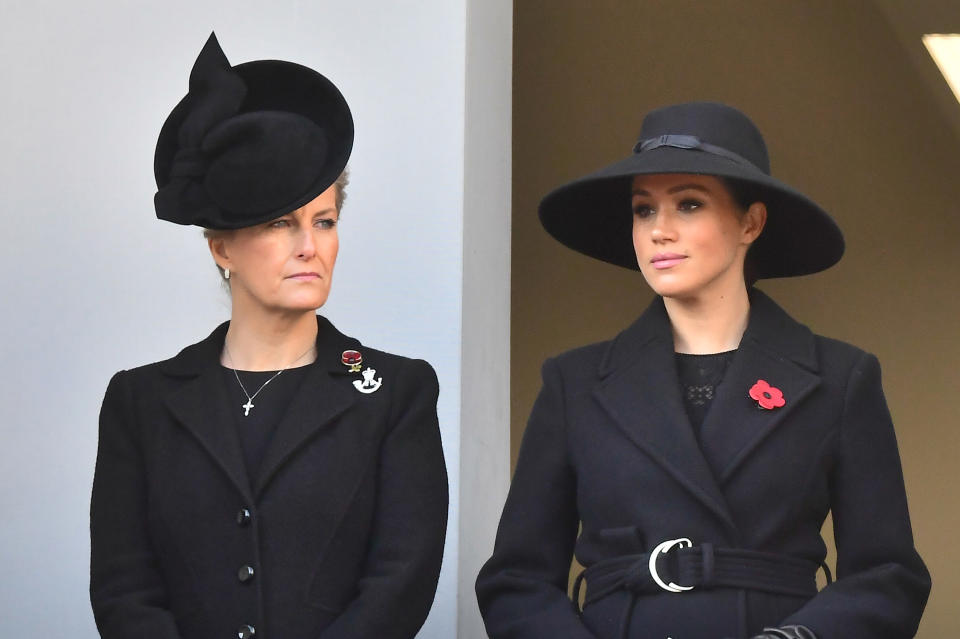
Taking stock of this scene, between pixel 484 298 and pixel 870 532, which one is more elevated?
pixel 484 298

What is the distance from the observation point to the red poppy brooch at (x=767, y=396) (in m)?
2.70

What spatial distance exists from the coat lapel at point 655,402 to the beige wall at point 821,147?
3195 mm

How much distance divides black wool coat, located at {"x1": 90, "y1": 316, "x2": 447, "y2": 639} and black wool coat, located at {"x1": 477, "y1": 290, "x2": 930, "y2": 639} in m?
0.19

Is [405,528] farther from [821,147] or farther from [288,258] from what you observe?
[821,147]

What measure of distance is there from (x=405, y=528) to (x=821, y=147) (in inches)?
153

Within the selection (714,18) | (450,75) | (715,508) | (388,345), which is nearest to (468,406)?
(388,345)

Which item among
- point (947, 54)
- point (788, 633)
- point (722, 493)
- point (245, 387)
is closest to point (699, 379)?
point (722, 493)

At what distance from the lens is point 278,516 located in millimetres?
2807

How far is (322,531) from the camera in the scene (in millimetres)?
2814

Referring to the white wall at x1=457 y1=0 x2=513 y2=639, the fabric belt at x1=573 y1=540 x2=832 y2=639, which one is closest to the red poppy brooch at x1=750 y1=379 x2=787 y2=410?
the fabric belt at x1=573 y1=540 x2=832 y2=639

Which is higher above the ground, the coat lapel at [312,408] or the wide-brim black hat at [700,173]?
the wide-brim black hat at [700,173]

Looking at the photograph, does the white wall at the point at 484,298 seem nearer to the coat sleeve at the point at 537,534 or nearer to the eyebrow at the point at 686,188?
the coat sleeve at the point at 537,534

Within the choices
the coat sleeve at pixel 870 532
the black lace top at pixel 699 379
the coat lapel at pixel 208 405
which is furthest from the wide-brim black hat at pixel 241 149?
the coat sleeve at pixel 870 532

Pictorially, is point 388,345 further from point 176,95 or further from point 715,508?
point 715,508
